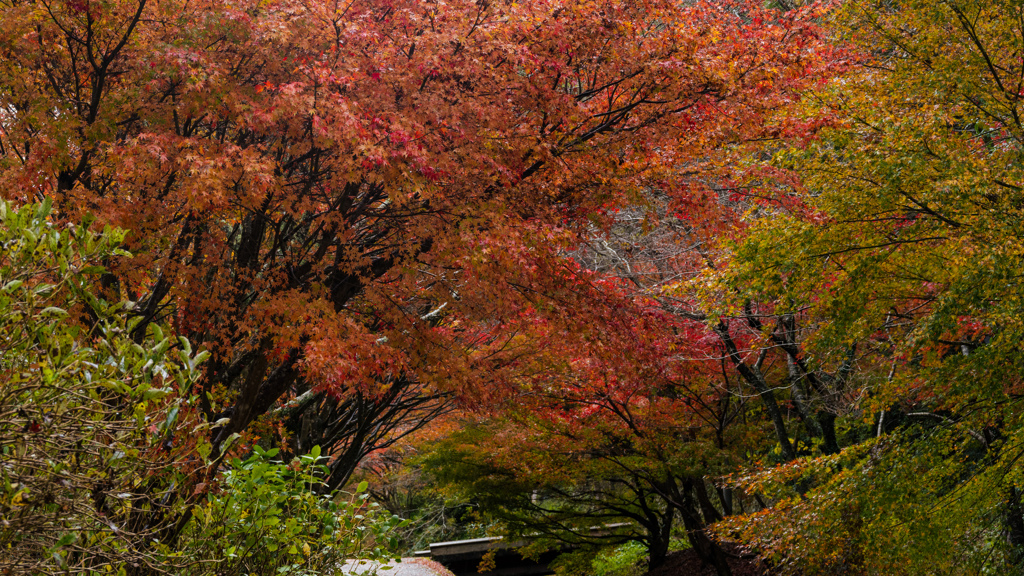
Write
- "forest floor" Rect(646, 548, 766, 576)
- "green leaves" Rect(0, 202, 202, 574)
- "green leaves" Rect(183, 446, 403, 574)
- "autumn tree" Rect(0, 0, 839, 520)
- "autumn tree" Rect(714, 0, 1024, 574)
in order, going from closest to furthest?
"green leaves" Rect(0, 202, 202, 574) < "green leaves" Rect(183, 446, 403, 574) < "autumn tree" Rect(0, 0, 839, 520) < "autumn tree" Rect(714, 0, 1024, 574) < "forest floor" Rect(646, 548, 766, 576)

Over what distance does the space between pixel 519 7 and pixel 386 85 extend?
4.98ft

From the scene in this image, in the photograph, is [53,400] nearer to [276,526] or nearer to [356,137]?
[276,526]

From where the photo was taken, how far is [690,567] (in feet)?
50.1

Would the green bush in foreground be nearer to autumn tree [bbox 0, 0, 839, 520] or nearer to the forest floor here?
autumn tree [bbox 0, 0, 839, 520]

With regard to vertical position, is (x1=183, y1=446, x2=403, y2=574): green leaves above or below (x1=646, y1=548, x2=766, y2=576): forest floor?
above

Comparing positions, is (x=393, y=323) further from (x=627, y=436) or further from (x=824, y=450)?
(x=824, y=450)

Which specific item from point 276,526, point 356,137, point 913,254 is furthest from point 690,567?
point 276,526

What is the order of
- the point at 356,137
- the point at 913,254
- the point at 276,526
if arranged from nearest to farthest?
the point at 276,526
the point at 356,137
the point at 913,254

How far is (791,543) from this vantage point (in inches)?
352

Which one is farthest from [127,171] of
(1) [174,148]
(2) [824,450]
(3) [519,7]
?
(2) [824,450]

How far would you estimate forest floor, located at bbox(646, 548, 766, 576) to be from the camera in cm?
1390

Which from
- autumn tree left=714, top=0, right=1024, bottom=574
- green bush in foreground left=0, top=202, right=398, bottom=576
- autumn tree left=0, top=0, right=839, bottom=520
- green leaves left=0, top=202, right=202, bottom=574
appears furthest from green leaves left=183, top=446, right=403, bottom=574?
autumn tree left=714, top=0, right=1024, bottom=574

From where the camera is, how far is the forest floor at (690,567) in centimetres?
1390

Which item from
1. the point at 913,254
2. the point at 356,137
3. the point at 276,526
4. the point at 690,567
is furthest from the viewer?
the point at 690,567
